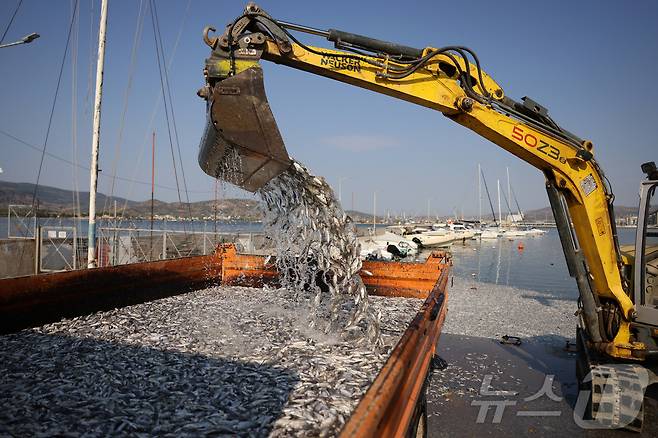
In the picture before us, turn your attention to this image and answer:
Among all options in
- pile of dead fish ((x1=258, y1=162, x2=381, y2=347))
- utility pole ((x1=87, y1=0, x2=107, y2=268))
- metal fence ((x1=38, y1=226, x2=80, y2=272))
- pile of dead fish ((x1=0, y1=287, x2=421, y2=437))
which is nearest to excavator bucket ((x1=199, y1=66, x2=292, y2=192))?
pile of dead fish ((x1=258, y1=162, x2=381, y2=347))

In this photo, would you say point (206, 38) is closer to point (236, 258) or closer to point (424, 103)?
point (424, 103)

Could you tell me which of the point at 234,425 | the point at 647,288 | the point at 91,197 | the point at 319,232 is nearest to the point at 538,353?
the point at 647,288

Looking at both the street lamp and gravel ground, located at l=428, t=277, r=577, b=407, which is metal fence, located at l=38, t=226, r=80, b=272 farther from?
gravel ground, located at l=428, t=277, r=577, b=407

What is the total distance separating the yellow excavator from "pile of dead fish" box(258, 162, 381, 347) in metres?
0.75

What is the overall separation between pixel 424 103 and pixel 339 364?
3.34m

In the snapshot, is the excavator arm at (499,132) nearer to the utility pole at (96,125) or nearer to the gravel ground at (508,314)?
the gravel ground at (508,314)

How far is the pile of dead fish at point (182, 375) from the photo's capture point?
3.14 m

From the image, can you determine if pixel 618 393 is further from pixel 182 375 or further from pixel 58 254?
pixel 58 254

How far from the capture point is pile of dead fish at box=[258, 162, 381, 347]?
5293 mm

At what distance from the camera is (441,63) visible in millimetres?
5340

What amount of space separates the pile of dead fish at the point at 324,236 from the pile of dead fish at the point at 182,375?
0.31 metres

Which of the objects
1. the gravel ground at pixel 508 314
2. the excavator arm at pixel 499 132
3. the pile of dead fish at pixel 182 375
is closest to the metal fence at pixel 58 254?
the pile of dead fish at pixel 182 375

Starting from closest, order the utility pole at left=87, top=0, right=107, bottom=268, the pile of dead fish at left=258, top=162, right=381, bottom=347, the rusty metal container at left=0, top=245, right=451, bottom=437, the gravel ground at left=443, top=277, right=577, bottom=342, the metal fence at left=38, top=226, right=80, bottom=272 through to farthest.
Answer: the rusty metal container at left=0, top=245, right=451, bottom=437
the pile of dead fish at left=258, top=162, right=381, bottom=347
the utility pole at left=87, top=0, right=107, bottom=268
the gravel ground at left=443, top=277, right=577, bottom=342
the metal fence at left=38, top=226, right=80, bottom=272

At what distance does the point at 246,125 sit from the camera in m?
4.24
